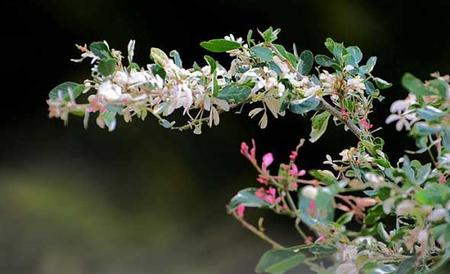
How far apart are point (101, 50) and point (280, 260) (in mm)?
251

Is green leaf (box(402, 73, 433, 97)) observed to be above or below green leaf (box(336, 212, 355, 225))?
above

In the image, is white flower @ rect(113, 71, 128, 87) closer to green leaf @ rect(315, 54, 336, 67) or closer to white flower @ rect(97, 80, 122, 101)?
white flower @ rect(97, 80, 122, 101)

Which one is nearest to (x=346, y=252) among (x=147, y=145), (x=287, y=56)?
(x=287, y=56)

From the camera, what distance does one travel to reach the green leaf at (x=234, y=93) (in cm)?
55

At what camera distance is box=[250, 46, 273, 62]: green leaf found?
574mm

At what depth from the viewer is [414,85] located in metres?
0.40

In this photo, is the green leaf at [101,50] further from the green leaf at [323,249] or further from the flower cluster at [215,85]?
the green leaf at [323,249]

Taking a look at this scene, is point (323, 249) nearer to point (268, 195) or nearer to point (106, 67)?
point (268, 195)

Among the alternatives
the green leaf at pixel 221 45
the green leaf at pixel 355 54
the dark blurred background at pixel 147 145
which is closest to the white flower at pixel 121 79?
the green leaf at pixel 221 45

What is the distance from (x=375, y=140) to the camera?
63cm

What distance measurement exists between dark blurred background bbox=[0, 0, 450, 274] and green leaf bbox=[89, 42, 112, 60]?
1.48 m

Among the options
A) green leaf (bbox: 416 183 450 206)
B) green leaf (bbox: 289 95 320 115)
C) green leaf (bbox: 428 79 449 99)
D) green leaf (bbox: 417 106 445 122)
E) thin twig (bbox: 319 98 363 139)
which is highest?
green leaf (bbox: 289 95 320 115)

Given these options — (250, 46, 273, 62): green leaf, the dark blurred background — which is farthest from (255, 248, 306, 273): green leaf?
the dark blurred background

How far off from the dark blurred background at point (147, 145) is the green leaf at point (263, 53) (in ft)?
4.72
